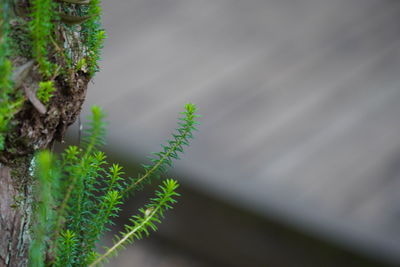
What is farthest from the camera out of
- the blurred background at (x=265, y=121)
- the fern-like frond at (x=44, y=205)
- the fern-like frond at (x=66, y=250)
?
the blurred background at (x=265, y=121)

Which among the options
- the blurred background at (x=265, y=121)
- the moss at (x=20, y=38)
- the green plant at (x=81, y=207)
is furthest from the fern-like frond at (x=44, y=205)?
the blurred background at (x=265, y=121)

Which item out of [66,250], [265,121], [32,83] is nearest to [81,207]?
[66,250]

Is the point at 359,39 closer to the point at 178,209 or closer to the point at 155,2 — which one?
the point at 155,2

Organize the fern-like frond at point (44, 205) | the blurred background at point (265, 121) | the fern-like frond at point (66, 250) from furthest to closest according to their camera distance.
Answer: the blurred background at point (265, 121) < the fern-like frond at point (66, 250) < the fern-like frond at point (44, 205)

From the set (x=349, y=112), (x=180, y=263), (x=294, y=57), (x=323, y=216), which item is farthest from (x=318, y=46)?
(x=180, y=263)

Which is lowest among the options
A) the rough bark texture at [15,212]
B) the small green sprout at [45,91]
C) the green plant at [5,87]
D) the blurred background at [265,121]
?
the rough bark texture at [15,212]

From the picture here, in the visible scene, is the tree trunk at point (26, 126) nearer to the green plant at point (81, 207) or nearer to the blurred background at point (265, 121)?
the green plant at point (81, 207)

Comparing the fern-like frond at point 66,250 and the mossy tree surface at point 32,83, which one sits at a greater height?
the mossy tree surface at point 32,83

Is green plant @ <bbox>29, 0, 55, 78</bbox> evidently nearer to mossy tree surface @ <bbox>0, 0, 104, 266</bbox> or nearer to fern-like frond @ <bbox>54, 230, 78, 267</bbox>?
mossy tree surface @ <bbox>0, 0, 104, 266</bbox>
